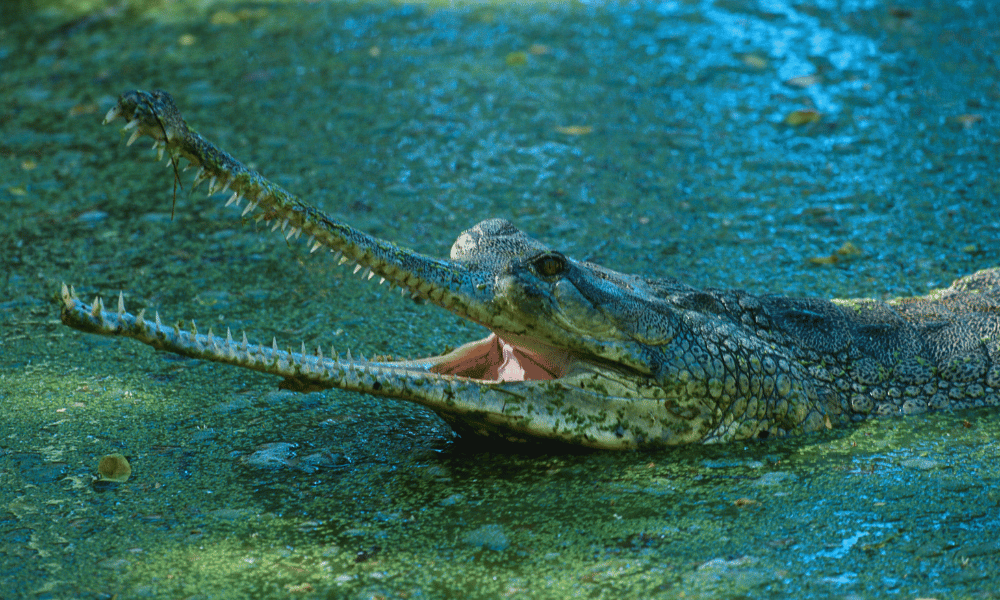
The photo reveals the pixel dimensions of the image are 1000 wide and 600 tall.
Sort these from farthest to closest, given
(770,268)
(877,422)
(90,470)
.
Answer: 1. (770,268)
2. (877,422)
3. (90,470)

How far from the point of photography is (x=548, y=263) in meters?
3.35

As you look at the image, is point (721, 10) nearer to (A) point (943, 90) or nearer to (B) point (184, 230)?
(A) point (943, 90)

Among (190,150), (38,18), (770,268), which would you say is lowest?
(770,268)

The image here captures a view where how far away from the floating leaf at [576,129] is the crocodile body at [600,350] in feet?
11.4

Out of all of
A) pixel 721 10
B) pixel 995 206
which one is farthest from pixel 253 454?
pixel 721 10

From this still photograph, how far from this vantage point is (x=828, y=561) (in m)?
2.88

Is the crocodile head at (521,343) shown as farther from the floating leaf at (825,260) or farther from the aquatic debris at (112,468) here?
the floating leaf at (825,260)

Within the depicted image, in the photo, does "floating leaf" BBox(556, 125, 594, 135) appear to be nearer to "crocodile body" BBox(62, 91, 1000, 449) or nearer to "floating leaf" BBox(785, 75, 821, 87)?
"floating leaf" BBox(785, 75, 821, 87)

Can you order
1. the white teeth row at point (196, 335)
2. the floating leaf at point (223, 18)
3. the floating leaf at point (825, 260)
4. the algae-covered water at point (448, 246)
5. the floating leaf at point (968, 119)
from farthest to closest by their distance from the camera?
the floating leaf at point (223, 18) < the floating leaf at point (968, 119) < the floating leaf at point (825, 260) < the algae-covered water at point (448, 246) < the white teeth row at point (196, 335)

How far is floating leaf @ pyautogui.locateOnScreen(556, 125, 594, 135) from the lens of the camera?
7.18 metres

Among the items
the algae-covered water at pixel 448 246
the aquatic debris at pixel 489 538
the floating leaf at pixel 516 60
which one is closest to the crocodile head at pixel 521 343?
the algae-covered water at pixel 448 246

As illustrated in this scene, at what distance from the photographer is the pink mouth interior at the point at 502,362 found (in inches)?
140

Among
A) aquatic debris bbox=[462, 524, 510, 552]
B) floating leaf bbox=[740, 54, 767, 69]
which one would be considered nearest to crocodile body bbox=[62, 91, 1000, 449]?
aquatic debris bbox=[462, 524, 510, 552]

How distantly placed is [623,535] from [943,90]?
5950mm
